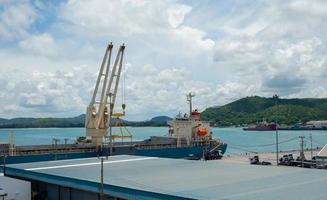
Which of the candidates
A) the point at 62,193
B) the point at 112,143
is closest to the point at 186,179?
the point at 62,193

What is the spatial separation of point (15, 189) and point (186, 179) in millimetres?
11114

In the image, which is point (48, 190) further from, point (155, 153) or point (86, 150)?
point (155, 153)

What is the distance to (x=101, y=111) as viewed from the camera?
5419cm

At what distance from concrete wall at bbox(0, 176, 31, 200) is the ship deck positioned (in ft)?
3.15

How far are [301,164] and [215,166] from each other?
1484cm

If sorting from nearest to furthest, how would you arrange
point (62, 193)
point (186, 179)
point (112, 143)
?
point (186, 179) < point (62, 193) < point (112, 143)

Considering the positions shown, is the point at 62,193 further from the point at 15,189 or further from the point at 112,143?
the point at 112,143

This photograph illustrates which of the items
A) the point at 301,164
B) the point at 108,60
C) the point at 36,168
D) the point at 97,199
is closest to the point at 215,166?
the point at 97,199

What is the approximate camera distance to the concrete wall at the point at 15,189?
79.4ft

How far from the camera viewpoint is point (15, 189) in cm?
2470

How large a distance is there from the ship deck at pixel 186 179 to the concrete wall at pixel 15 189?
960mm

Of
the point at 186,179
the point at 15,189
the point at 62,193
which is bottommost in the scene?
the point at 62,193

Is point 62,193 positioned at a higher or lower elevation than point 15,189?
lower

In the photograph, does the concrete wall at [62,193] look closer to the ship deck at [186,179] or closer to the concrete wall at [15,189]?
the ship deck at [186,179]
